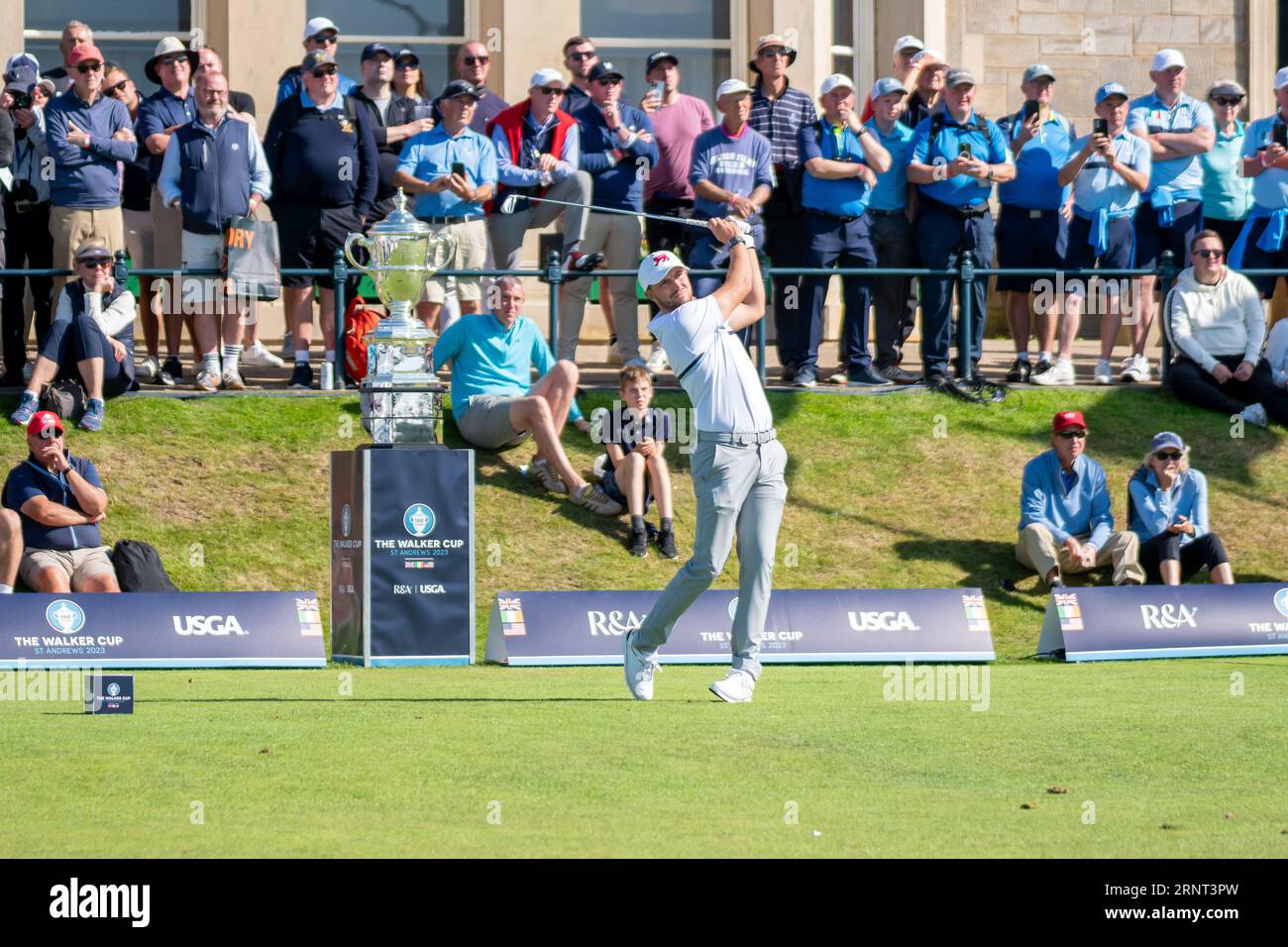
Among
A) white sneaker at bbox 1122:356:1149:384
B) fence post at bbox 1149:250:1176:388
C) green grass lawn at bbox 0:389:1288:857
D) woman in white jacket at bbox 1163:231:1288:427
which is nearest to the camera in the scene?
green grass lawn at bbox 0:389:1288:857

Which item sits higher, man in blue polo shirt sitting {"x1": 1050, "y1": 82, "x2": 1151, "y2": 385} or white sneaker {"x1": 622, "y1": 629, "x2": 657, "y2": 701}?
man in blue polo shirt sitting {"x1": 1050, "y1": 82, "x2": 1151, "y2": 385}

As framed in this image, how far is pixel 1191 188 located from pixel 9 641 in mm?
11391

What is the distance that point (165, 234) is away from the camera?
18.9 m

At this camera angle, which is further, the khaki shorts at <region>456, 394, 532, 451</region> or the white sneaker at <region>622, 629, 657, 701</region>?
the khaki shorts at <region>456, 394, 532, 451</region>

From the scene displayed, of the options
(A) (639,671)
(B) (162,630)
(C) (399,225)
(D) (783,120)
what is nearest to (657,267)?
(A) (639,671)

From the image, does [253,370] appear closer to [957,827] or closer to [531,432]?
[531,432]

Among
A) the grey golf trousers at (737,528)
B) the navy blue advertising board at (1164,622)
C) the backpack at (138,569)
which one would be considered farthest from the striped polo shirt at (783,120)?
the grey golf trousers at (737,528)

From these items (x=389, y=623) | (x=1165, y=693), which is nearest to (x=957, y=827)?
(x=1165, y=693)

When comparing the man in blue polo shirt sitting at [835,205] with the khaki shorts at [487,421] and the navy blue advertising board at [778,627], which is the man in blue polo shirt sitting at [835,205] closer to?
the khaki shorts at [487,421]

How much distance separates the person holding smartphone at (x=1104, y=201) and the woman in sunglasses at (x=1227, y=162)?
0.82m

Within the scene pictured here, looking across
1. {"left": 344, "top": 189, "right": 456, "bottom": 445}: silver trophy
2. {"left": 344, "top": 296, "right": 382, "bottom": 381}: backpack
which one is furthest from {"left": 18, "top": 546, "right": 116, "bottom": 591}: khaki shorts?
{"left": 344, "top": 296, "right": 382, "bottom": 381}: backpack

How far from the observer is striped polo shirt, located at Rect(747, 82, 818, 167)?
18281 millimetres

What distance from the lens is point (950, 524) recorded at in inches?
667

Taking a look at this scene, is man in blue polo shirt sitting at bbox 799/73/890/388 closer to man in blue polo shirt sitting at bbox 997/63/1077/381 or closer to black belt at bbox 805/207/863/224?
black belt at bbox 805/207/863/224
